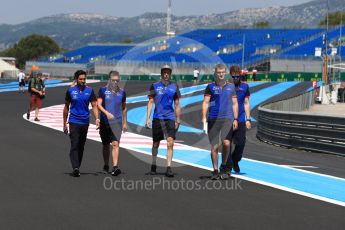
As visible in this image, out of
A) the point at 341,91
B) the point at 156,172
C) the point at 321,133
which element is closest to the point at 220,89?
the point at 156,172

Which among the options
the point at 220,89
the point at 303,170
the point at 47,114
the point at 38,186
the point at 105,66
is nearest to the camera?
the point at 38,186

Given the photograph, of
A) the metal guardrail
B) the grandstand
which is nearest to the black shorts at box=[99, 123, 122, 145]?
the metal guardrail

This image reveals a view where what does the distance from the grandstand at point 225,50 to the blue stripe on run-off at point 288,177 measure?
65.7 meters

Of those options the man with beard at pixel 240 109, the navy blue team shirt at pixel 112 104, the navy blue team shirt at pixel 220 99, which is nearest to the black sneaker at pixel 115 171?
the navy blue team shirt at pixel 112 104

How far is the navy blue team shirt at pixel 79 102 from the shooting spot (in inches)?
465

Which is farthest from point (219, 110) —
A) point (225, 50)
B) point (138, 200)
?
point (225, 50)

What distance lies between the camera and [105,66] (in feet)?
302

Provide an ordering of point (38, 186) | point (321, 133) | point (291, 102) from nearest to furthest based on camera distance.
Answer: point (38, 186) < point (321, 133) < point (291, 102)

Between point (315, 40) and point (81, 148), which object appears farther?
point (315, 40)

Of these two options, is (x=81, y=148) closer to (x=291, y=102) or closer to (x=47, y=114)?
(x=47, y=114)

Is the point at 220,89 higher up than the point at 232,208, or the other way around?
the point at 220,89

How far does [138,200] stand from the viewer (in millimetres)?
9297

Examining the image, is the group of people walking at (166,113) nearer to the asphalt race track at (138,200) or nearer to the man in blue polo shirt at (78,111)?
the man in blue polo shirt at (78,111)

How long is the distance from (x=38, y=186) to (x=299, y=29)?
110 meters
